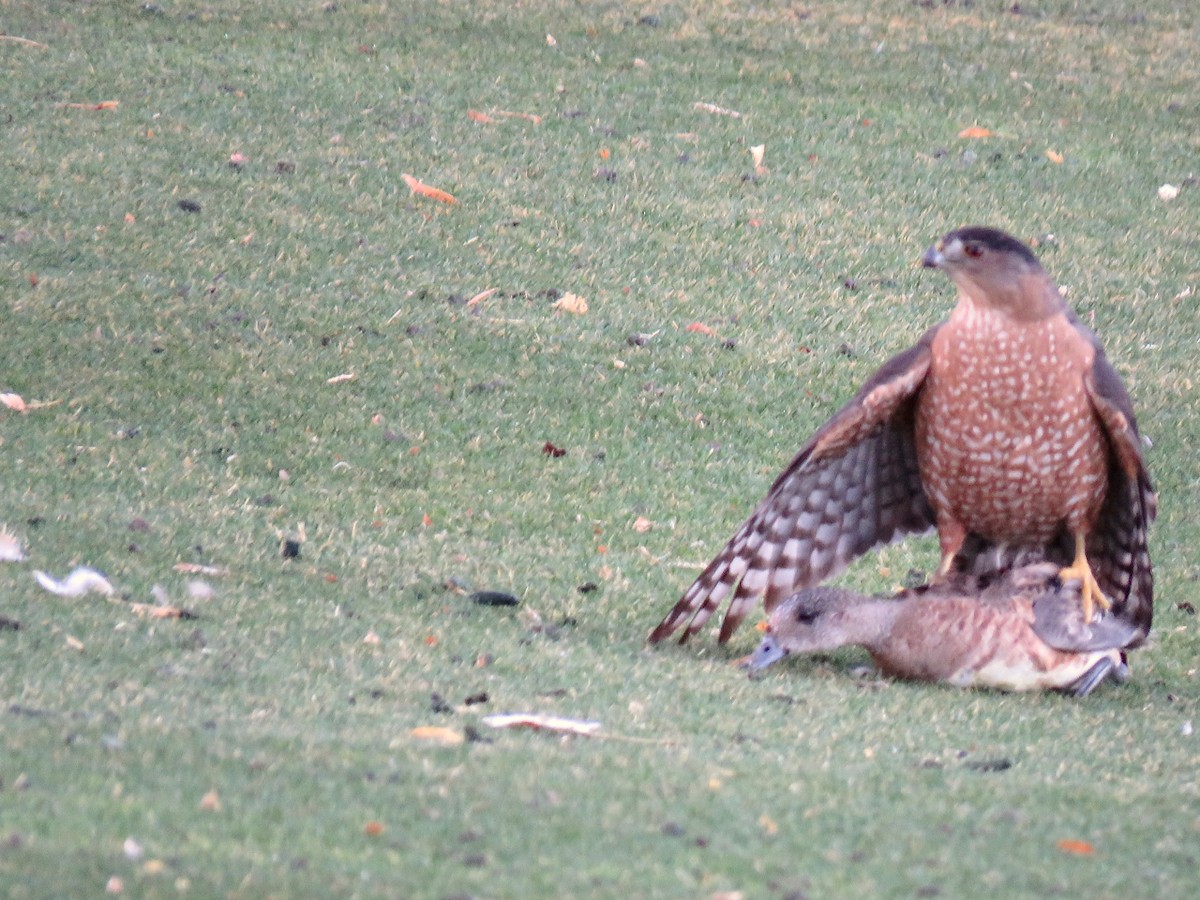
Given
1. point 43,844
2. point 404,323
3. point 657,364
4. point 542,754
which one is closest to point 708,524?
point 657,364

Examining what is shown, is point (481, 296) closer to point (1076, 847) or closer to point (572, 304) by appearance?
point (572, 304)

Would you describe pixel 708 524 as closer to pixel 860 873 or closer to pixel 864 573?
pixel 864 573

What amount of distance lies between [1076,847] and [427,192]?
7.39 m

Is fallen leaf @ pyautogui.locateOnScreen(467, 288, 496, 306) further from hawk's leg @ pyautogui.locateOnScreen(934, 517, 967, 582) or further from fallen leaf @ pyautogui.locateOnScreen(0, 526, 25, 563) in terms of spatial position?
fallen leaf @ pyautogui.locateOnScreen(0, 526, 25, 563)

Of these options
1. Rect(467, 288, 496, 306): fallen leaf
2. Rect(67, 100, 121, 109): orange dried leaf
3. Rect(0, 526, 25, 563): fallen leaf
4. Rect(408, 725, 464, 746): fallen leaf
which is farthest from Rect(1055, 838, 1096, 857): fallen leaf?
Rect(67, 100, 121, 109): orange dried leaf

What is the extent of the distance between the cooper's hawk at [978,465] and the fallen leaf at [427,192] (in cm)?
480

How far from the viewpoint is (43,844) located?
3.29 metres

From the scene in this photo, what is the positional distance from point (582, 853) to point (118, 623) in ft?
6.93

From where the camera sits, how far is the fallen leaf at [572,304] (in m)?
9.12

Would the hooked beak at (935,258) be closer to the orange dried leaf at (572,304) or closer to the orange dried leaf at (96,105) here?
the orange dried leaf at (572,304)

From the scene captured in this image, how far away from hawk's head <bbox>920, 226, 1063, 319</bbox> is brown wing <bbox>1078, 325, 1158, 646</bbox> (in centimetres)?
25

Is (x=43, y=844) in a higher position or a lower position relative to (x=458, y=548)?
higher

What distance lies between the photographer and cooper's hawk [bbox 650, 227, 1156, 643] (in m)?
5.61

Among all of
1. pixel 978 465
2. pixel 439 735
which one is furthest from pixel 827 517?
pixel 439 735
